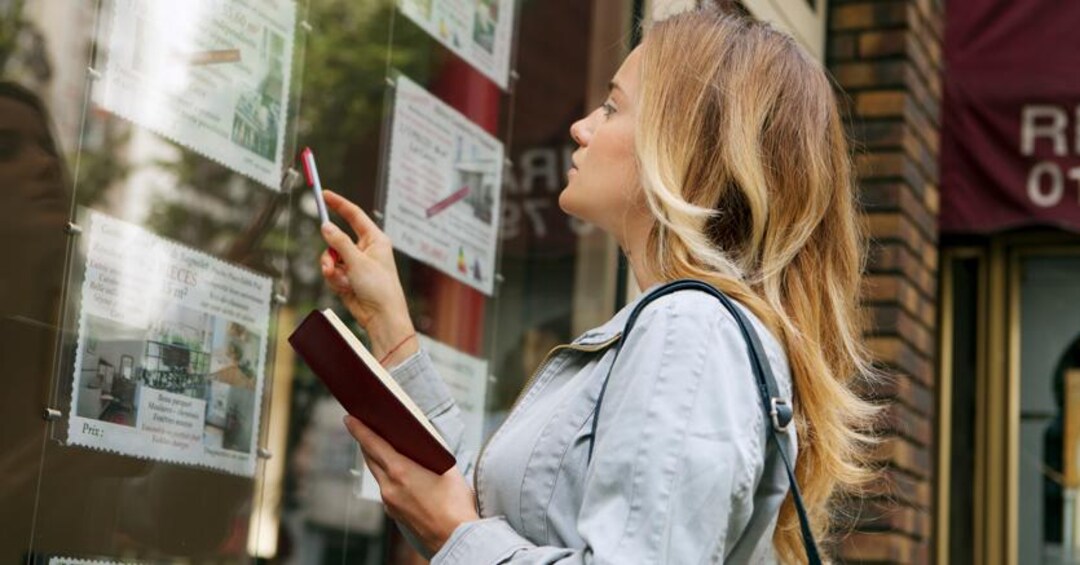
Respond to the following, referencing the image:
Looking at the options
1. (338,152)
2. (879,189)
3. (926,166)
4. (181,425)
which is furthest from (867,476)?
(926,166)

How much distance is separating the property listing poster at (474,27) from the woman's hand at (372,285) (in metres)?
0.95

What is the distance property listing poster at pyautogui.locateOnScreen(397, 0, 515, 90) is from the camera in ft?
12.3

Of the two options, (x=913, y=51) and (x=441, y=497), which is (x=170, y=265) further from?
(x=913, y=51)

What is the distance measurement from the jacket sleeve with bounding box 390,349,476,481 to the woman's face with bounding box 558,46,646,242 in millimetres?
444

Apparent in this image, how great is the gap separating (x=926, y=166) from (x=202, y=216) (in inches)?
168

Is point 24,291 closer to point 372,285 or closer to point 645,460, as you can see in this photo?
point 372,285

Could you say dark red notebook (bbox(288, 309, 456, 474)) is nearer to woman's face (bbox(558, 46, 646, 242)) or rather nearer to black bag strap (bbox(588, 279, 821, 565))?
black bag strap (bbox(588, 279, 821, 565))

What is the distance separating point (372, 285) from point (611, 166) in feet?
1.82

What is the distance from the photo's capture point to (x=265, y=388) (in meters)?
3.21

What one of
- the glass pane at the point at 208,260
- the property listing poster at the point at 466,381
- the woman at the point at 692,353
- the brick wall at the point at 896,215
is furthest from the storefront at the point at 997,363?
the woman at the point at 692,353

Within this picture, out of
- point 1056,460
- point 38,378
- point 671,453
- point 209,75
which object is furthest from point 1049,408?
point 671,453

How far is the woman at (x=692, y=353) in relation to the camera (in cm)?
197

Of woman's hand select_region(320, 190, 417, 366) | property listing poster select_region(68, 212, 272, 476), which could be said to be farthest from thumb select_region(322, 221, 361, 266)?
property listing poster select_region(68, 212, 272, 476)

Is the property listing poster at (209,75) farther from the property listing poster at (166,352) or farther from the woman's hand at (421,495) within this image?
the woman's hand at (421,495)
